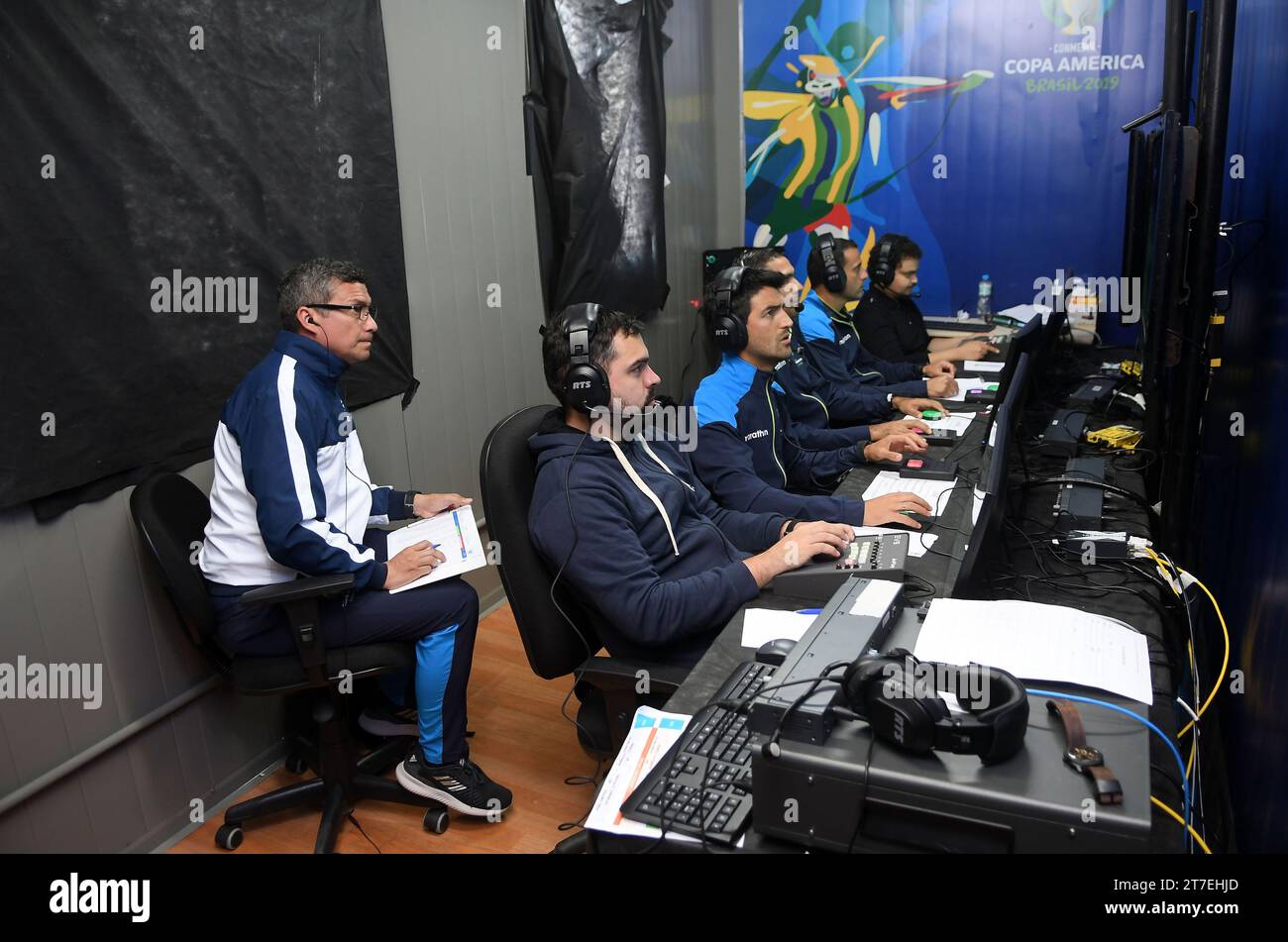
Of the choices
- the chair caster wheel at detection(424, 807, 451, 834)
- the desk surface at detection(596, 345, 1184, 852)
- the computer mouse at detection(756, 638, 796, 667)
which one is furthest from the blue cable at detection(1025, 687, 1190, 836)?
the chair caster wheel at detection(424, 807, 451, 834)

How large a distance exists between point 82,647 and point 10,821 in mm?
353

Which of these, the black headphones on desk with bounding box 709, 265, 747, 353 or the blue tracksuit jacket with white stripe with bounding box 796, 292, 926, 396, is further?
the blue tracksuit jacket with white stripe with bounding box 796, 292, 926, 396

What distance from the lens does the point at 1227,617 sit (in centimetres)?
225

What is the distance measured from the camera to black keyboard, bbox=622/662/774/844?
→ 3.74 ft

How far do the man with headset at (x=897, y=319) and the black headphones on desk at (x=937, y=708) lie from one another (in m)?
3.16

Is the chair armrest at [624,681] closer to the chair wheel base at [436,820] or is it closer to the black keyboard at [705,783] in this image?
the black keyboard at [705,783]

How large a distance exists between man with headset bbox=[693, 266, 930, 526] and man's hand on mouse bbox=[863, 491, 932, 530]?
9 cm

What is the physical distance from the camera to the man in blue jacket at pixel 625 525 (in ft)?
5.74

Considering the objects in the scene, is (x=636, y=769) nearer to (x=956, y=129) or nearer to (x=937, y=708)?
(x=937, y=708)

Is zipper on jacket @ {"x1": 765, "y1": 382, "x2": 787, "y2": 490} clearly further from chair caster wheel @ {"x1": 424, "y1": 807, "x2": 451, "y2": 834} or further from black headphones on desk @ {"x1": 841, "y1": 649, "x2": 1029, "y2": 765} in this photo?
black headphones on desk @ {"x1": 841, "y1": 649, "x2": 1029, "y2": 765}

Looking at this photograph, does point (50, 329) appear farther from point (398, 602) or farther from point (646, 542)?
point (646, 542)
